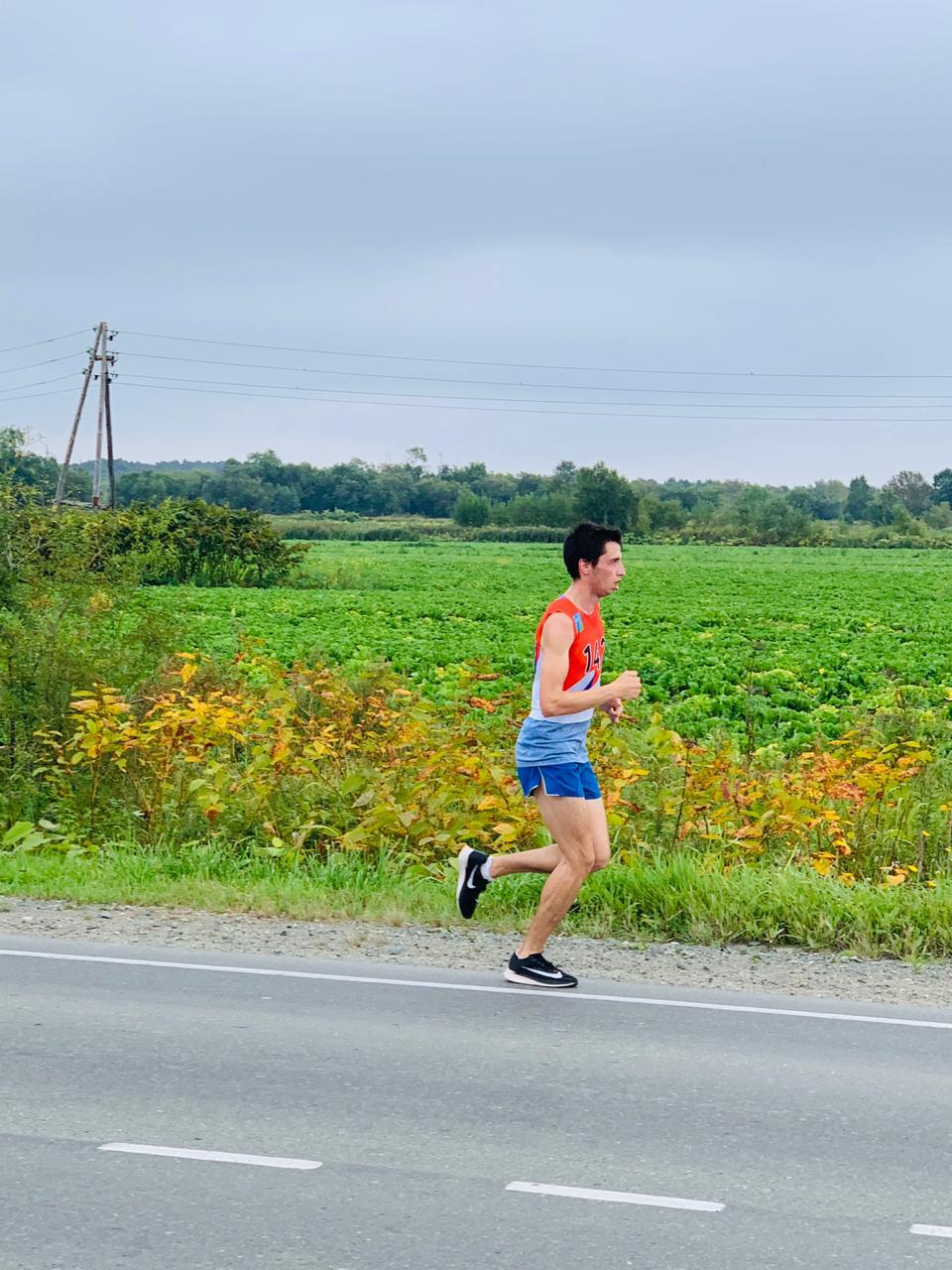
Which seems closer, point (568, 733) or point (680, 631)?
point (568, 733)

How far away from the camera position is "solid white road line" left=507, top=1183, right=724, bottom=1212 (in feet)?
14.7

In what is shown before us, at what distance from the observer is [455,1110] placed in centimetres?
537

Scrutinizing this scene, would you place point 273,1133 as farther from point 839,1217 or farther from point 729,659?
point 729,659

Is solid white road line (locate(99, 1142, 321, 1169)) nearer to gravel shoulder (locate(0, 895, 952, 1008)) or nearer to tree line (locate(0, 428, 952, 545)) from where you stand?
gravel shoulder (locate(0, 895, 952, 1008))

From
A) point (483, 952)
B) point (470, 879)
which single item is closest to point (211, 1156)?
point (470, 879)

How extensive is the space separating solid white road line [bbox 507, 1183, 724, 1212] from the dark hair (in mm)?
3175

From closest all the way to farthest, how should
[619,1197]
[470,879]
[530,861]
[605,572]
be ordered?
[619,1197]
[605,572]
[530,861]
[470,879]

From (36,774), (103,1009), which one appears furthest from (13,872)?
(103,1009)

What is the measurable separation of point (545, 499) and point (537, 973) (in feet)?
414

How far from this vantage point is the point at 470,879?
7898 mm

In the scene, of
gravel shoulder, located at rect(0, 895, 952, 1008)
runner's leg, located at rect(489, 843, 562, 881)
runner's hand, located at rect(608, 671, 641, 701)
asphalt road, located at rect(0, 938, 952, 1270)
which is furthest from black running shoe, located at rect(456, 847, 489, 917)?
runner's hand, located at rect(608, 671, 641, 701)

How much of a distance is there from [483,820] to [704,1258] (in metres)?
6.18

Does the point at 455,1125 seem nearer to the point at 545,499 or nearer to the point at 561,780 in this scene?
the point at 561,780

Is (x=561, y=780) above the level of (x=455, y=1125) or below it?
above
